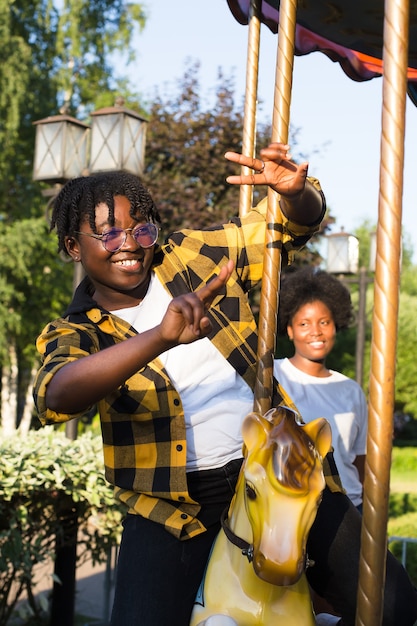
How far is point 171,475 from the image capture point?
7.06ft

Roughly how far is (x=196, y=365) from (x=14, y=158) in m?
17.7

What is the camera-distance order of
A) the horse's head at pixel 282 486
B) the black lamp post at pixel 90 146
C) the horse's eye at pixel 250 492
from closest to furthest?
the horse's head at pixel 282 486 → the horse's eye at pixel 250 492 → the black lamp post at pixel 90 146

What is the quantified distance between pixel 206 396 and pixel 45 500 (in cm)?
325

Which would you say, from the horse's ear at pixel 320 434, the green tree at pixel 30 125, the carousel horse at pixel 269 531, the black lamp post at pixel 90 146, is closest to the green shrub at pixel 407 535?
the black lamp post at pixel 90 146

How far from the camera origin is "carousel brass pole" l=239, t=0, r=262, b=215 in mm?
2768

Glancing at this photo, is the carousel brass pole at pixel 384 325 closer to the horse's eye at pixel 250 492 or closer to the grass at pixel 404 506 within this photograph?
the horse's eye at pixel 250 492

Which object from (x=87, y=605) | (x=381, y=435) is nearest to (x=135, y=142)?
(x=87, y=605)

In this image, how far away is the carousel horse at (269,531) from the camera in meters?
1.65

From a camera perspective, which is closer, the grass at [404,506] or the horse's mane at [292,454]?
the horse's mane at [292,454]

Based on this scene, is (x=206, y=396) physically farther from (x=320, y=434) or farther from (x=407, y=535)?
(x=407, y=535)

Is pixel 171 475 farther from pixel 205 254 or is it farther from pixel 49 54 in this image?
pixel 49 54

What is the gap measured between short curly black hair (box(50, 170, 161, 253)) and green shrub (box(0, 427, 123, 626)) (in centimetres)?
272

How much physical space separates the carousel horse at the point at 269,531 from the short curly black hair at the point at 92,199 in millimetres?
812

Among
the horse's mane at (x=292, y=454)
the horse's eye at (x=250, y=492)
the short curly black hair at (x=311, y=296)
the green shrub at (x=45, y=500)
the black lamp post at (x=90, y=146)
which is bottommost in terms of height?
the green shrub at (x=45, y=500)
